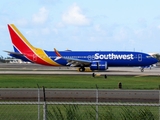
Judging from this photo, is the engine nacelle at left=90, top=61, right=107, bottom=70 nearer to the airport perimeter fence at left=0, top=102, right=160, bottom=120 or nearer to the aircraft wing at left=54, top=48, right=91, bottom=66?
the aircraft wing at left=54, top=48, right=91, bottom=66

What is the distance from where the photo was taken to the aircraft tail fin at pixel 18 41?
220ft

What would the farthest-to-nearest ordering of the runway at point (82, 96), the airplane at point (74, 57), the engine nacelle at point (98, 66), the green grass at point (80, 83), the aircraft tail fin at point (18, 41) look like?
the aircraft tail fin at point (18, 41)
the airplane at point (74, 57)
the engine nacelle at point (98, 66)
the green grass at point (80, 83)
the runway at point (82, 96)

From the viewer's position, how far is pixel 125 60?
65250mm

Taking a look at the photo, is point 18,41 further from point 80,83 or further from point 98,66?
point 80,83

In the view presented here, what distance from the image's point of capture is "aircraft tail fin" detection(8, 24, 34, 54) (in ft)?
220

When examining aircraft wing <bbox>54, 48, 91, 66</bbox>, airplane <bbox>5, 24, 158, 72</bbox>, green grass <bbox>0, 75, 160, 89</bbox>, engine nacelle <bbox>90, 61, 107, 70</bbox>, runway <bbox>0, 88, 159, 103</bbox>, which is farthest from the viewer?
airplane <bbox>5, 24, 158, 72</bbox>

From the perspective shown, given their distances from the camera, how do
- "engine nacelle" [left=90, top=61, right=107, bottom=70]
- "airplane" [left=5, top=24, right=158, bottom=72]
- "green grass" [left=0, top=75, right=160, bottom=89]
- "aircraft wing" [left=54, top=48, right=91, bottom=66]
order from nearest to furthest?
"green grass" [left=0, top=75, right=160, bottom=89], "engine nacelle" [left=90, top=61, right=107, bottom=70], "aircraft wing" [left=54, top=48, right=91, bottom=66], "airplane" [left=5, top=24, right=158, bottom=72]

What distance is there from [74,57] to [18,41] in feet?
32.5

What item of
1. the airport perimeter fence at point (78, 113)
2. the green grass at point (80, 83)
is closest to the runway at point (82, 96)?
the airport perimeter fence at point (78, 113)

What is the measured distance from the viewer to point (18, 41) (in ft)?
221

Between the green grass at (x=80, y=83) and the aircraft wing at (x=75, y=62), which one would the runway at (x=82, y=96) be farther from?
the aircraft wing at (x=75, y=62)

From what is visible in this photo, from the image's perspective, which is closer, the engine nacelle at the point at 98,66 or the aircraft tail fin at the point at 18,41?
the engine nacelle at the point at 98,66

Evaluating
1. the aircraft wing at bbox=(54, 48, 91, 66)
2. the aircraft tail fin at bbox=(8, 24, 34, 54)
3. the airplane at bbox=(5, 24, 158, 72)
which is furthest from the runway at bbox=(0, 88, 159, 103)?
the aircraft tail fin at bbox=(8, 24, 34, 54)

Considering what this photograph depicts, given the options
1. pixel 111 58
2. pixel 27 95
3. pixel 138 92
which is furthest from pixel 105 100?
pixel 111 58
